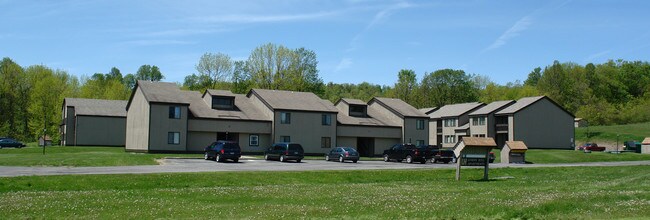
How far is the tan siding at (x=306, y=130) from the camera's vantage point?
6688 cm

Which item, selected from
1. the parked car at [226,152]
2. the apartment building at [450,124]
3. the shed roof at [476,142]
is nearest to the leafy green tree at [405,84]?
the apartment building at [450,124]

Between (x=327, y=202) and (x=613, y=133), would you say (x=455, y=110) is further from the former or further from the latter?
(x=327, y=202)

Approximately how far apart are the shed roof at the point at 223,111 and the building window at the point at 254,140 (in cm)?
186

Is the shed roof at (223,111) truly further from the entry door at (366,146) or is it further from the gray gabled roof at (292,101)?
the entry door at (366,146)

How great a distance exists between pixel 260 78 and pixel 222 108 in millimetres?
34577

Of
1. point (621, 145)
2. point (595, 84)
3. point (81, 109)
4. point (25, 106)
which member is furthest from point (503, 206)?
point (595, 84)

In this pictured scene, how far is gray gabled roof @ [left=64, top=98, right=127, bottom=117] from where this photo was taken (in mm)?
80750

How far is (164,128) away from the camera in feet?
200

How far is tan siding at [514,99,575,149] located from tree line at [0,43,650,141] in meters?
34.3

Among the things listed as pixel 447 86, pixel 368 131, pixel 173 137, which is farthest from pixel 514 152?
pixel 447 86

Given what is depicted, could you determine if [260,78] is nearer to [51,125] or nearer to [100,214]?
[51,125]

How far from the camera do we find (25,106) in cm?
10056

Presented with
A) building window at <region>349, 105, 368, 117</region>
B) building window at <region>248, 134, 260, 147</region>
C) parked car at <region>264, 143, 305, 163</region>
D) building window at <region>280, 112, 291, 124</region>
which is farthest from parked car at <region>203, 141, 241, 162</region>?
building window at <region>349, 105, 368, 117</region>

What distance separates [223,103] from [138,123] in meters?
8.94
